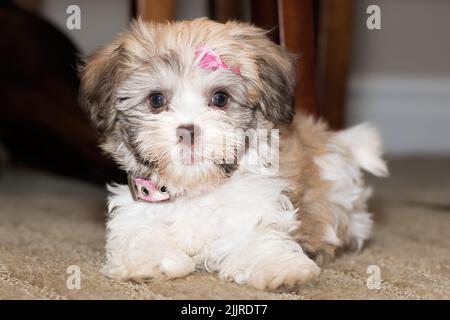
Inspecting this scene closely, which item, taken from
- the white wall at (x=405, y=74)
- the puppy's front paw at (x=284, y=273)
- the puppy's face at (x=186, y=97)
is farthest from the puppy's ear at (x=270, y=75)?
the white wall at (x=405, y=74)

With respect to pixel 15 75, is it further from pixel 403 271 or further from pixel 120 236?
pixel 403 271

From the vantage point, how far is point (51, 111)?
3.32 metres

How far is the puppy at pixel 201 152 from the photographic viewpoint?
5.86ft

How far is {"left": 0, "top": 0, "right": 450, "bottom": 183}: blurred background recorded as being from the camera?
253cm

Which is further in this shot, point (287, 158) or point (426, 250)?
point (426, 250)

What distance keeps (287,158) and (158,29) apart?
478mm

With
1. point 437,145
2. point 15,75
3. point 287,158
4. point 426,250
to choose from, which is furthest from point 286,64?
point 437,145

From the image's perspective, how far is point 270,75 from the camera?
76.6 inches

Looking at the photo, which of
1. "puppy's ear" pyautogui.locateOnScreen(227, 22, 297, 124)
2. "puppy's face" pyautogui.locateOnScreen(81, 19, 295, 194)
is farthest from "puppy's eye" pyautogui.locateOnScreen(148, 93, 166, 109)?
"puppy's ear" pyautogui.locateOnScreen(227, 22, 297, 124)

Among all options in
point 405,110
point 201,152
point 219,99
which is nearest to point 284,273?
point 201,152

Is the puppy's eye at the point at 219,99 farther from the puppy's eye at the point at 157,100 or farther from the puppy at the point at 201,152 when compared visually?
the puppy's eye at the point at 157,100

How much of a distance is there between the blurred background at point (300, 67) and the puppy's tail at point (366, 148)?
167 mm

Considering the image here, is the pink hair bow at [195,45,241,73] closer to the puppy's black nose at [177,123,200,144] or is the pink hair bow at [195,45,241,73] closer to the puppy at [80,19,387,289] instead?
the puppy at [80,19,387,289]

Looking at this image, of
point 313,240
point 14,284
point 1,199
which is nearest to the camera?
point 14,284
